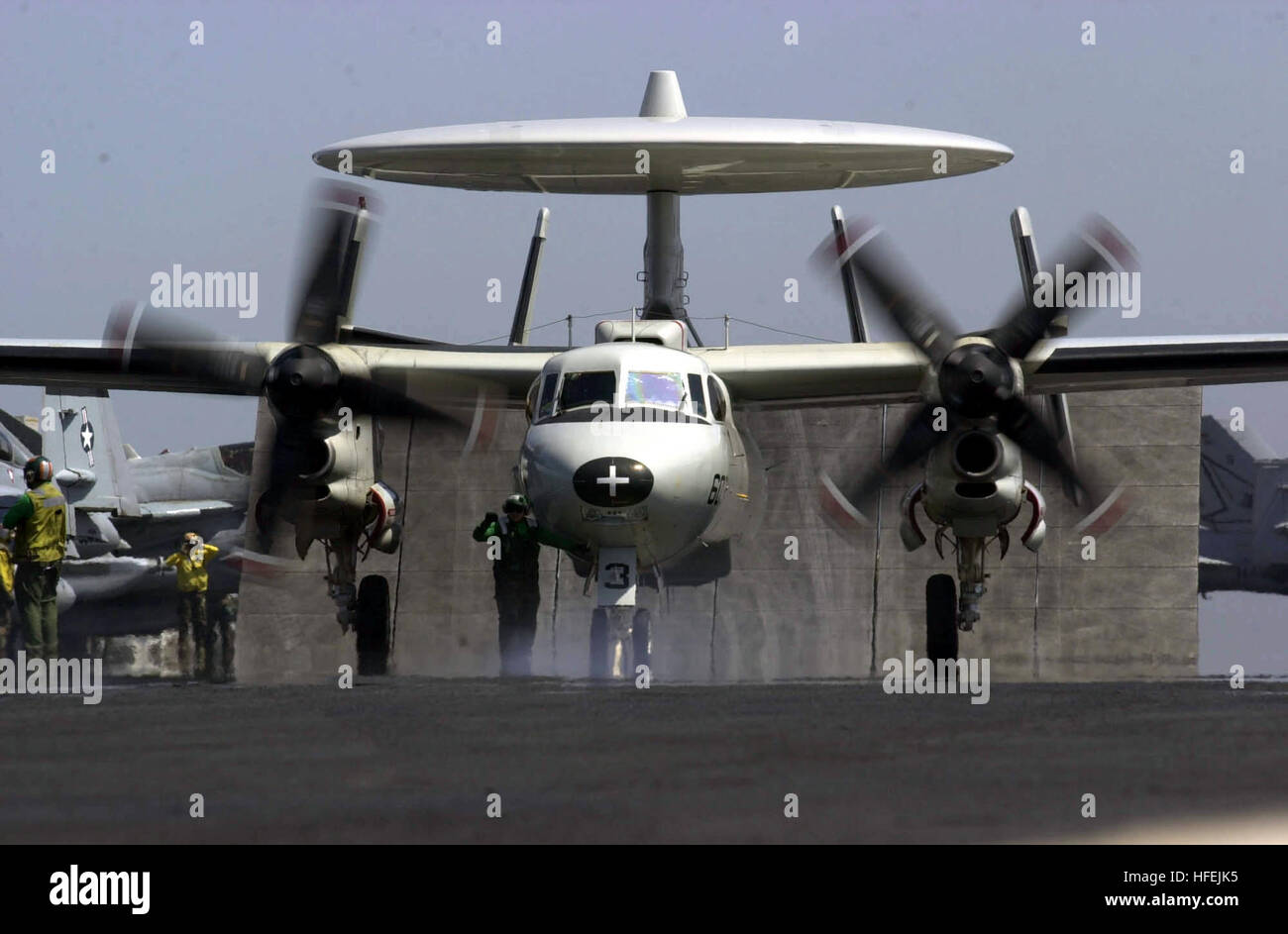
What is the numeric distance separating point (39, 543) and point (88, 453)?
41.9 metres

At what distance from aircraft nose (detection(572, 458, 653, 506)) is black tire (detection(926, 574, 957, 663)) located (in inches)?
336

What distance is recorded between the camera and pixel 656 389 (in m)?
23.4

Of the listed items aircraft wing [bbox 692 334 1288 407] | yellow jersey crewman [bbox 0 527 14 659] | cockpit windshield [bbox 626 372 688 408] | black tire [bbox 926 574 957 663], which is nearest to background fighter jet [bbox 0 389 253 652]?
yellow jersey crewman [bbox 0 527 14 659]

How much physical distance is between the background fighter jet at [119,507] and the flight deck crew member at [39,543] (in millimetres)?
22529

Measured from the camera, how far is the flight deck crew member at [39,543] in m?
24.2

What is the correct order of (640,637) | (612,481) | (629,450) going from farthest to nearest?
(640,637), (629,450), (612,481)

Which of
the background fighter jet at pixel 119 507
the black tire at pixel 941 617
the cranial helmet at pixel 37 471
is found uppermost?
the background fighter jet at pixel 119 507

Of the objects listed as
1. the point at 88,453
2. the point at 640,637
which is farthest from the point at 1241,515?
the point at 640,637

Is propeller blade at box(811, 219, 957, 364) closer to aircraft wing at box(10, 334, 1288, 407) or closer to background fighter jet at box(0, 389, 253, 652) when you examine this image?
aircraft wing at box(10, 334, 1288, 407)

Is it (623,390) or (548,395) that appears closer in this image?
(623,390)

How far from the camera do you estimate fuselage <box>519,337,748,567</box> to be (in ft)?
72.1

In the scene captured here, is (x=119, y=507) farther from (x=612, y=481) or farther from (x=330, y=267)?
(x=612, y=481)

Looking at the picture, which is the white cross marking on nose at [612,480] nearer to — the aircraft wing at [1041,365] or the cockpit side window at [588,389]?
the cockpit side window at [588,389]

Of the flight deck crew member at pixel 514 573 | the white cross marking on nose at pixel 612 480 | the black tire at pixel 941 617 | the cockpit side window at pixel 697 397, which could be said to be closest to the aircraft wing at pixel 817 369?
the black tire at pixel 941 617
